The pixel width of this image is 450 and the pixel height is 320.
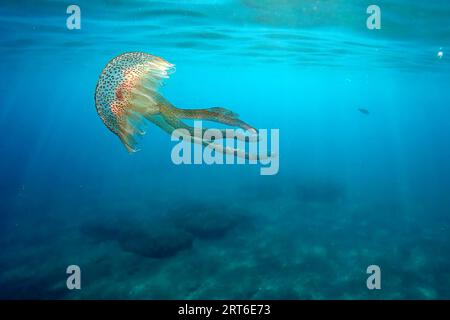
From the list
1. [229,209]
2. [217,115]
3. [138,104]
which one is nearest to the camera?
[217,115]

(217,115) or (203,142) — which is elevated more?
(217,115)

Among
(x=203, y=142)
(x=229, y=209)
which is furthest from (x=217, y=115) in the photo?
(x=229, y=209)

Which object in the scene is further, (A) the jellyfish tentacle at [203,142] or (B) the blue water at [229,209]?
(B) the blue water at [229,209]

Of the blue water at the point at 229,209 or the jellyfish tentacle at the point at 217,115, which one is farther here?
the blue water at the point at 229,209

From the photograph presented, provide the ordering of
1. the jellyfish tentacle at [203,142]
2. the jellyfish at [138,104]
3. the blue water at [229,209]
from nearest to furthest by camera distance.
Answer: the jellyfish tentacle at [203,142] < the jellyfish at [138,104] < the blue water at [229,209]

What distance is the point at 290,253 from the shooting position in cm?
1160

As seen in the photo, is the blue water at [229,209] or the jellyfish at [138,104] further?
the blue water at [229,209]

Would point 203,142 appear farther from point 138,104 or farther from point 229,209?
point 229,209

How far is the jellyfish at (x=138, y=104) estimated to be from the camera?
2.97 metres

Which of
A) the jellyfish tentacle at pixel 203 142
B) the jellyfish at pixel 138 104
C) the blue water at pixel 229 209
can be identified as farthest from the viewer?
the blue water at pixel 229 209

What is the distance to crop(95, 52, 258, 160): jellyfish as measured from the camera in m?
2.97

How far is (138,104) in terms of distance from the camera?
3084 mm

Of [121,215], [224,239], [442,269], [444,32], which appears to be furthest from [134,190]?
[444,32]
